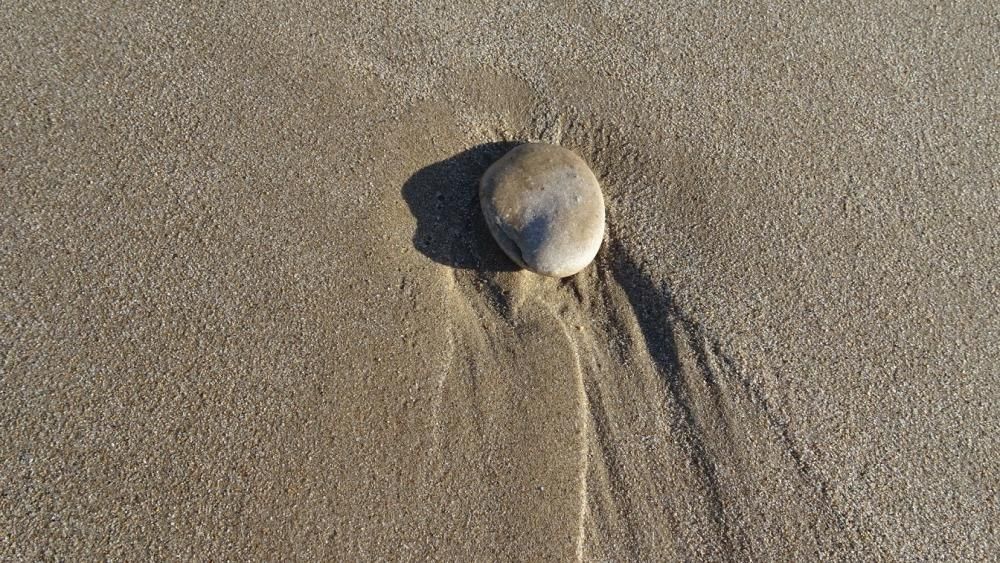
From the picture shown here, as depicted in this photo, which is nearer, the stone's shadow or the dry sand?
the dry sand

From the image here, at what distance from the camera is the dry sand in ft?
5.86

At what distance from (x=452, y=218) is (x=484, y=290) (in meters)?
0.25

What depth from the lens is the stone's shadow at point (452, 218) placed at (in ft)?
6.90

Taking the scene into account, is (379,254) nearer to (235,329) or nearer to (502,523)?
(235,329)

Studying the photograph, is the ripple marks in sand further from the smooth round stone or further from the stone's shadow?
the stone's shadow

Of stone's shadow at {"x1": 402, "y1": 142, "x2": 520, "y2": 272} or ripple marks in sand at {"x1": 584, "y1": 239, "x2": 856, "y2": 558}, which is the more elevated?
stone's shadow at {"x1": 402, "y1": 142, "x2": 520, "y2": 272}

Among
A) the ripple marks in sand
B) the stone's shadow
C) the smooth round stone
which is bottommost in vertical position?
the ripple marks in sand

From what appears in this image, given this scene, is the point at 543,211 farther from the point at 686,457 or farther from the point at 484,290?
the point at 686,457

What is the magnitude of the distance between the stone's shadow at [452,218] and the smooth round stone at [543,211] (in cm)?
7

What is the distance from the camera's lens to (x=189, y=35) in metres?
2.24

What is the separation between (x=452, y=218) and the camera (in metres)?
2.13

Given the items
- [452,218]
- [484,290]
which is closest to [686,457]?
[484,290]

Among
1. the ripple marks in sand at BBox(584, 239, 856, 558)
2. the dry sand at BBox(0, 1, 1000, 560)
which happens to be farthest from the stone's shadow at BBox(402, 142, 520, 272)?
the ripple marks in sand at BBox(584, 239, 856, 558)

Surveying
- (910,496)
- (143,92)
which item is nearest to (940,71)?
(910,496)
